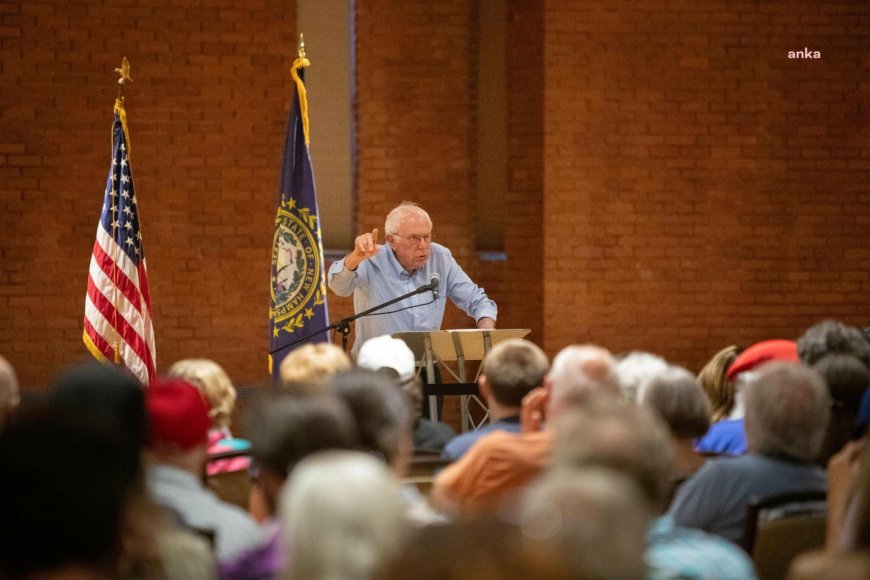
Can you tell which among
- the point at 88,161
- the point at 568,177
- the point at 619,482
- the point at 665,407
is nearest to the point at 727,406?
the point at 665,407

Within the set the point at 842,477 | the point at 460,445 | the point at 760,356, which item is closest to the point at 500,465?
the point at 460,445

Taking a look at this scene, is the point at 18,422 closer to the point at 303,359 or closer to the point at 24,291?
the point at 303,359

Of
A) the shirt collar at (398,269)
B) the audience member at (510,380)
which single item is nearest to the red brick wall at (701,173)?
the shirt collar at (398,269)

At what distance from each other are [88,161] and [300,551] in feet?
19.9

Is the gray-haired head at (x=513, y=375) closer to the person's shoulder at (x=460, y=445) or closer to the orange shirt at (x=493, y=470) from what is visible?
the person's shoulder at (x=460, y=445)

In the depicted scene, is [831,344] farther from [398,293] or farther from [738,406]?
[398,293]

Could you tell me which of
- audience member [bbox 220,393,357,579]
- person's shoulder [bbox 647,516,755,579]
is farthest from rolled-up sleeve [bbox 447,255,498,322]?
person's shoulder [bbox 647,516,755,579]

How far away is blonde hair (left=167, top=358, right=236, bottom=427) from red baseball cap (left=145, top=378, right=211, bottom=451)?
2.80 ft

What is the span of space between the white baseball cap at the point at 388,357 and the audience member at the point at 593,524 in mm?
2464

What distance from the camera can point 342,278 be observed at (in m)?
5.93

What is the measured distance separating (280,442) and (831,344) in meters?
2.52

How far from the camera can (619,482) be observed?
4.66ft

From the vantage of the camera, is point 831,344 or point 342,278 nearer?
point 831,344

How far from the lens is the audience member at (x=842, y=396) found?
3549 mm
